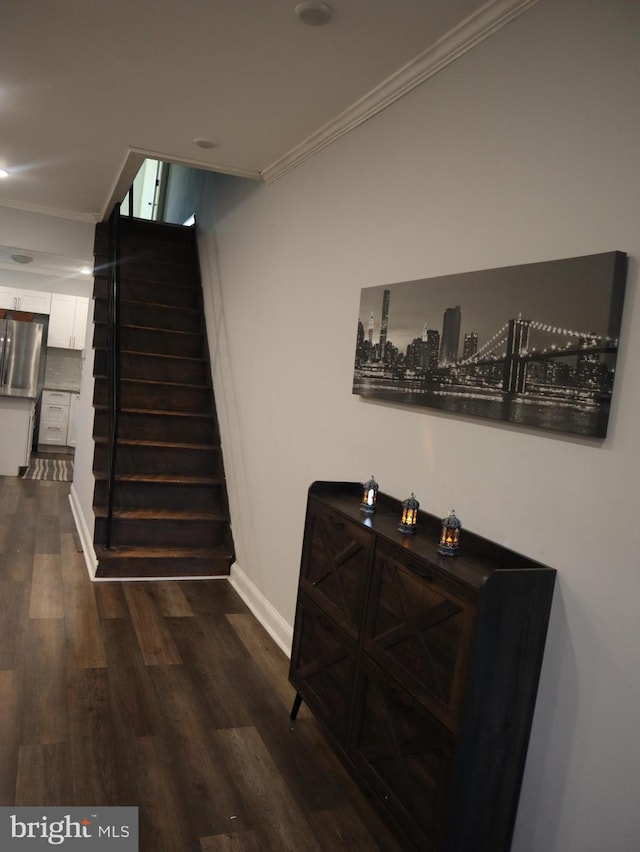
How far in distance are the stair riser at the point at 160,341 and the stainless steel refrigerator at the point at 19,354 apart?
109 inches

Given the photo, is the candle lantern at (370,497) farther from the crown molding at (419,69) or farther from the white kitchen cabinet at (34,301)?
the white kitchen cabinet at (34,301)

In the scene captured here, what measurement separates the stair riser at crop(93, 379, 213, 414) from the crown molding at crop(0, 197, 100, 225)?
5.81 feet

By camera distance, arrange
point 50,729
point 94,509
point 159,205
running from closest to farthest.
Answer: point 50,729 < point 94,509 < point 159,205

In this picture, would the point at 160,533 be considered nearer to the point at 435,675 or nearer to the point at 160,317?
the point at 160,317

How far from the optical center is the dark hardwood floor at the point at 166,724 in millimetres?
2186

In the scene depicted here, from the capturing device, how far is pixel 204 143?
12.5 feet

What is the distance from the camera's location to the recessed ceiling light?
375cm

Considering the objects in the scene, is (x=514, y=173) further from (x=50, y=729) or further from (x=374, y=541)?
(x=50, y=729)

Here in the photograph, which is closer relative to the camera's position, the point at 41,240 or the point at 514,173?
the point at 514,173

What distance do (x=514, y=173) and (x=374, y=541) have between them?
1224 millimetres

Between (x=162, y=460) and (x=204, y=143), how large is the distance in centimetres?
223

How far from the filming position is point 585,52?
1877 millimetres

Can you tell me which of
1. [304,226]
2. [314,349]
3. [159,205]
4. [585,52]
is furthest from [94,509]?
[159,205]

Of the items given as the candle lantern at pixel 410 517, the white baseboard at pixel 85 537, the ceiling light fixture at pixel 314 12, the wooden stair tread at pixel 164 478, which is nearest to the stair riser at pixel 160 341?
the wooden stair tread at pixel 164 478
